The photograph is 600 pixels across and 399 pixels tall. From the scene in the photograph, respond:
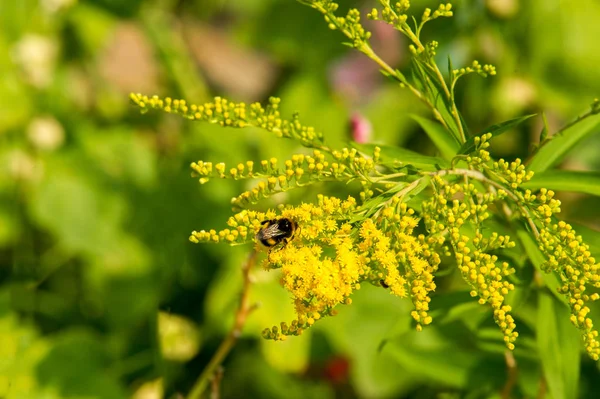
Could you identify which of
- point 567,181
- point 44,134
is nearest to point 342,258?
point 567,181

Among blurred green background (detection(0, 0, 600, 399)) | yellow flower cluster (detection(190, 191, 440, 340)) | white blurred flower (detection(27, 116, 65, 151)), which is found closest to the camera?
yellow flower cluster (detection(190, 191, 440, 340))

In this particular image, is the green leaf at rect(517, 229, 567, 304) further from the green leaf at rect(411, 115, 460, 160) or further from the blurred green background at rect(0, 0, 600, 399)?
the blurred green background at rect(0, 0, 600, 399)

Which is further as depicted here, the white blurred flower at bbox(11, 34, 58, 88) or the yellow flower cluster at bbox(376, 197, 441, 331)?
the white blurred flower at bbox(11, 34, 58, 88)

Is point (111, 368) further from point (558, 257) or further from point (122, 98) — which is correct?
point (558, 257)

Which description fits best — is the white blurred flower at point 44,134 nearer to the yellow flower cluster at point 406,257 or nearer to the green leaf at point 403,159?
the green leaf at point 403,159

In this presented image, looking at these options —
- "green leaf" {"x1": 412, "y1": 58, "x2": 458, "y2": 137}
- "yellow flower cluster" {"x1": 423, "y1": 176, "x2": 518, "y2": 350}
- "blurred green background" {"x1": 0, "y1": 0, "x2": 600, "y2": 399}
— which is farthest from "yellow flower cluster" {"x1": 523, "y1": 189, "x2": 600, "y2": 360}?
"blurred green background" {"x1": 0, "y1": 0, "x2": 600, "y2": 399}
